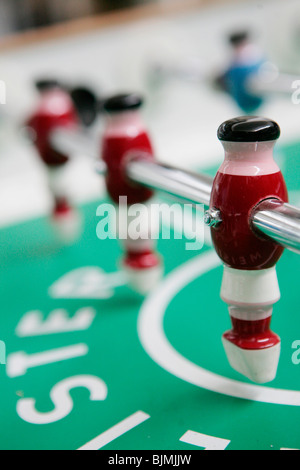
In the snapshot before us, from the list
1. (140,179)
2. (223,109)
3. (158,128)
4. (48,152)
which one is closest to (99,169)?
(140,179)

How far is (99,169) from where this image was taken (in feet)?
2.25

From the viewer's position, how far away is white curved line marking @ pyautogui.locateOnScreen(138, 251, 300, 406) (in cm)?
52

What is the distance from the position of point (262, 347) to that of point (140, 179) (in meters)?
0.23

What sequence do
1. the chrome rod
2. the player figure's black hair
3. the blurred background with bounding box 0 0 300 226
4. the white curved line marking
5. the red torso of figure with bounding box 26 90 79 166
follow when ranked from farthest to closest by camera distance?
the blurred background with bounding box 0 0 300 226
the red torso of figure with bounding box 26 90 79 166
the player figure's black hair
the white curved line marking
the chrome rod

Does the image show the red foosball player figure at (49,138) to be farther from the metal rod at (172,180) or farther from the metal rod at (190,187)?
the metal rod at (172,180)

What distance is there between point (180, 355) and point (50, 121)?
17.6 inches

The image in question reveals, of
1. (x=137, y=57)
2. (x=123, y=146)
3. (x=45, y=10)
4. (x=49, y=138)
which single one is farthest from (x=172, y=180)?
(x=45, y=10)

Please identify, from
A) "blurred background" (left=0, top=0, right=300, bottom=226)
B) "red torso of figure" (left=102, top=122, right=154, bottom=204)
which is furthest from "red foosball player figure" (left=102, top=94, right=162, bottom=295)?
"blurred background" (left=0, top=0, right=300, bottom=226)

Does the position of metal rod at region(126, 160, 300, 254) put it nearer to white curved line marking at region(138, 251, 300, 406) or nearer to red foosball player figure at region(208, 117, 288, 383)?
red foosball player figure at region(208, 117, 288, 383)

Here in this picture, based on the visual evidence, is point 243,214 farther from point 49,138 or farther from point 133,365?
point 49,138

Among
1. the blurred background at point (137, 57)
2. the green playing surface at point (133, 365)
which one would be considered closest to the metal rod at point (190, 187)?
the green playing surface at point (133, 365)

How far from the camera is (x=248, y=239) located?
1.46ft

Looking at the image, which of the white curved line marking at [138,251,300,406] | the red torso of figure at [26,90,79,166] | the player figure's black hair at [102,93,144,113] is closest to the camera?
the white curved line marking at [138,251,300,406]
